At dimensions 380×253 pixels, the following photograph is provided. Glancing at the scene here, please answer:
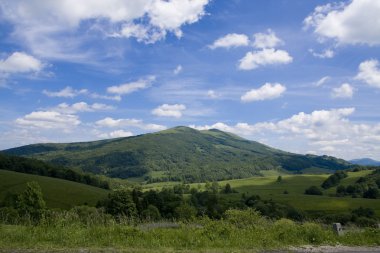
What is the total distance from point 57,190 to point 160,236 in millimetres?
152229

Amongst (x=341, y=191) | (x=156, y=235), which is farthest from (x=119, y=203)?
(x=341, y=191)

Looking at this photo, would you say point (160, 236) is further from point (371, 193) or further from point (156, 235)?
point (371, 193)

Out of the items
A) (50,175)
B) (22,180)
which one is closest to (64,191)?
(22,180)

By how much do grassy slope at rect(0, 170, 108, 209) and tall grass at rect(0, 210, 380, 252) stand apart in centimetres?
13112

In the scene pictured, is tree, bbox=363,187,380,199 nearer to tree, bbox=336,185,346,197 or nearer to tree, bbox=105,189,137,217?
tree, bbox=336,185,346,197

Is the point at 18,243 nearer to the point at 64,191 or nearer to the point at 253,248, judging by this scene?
the point at 253,248

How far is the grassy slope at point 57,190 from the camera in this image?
14612 centimetres

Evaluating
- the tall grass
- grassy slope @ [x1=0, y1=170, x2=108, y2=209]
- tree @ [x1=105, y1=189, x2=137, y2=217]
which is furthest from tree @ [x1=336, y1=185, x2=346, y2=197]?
the tall grass

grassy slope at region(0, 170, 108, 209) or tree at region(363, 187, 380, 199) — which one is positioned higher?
grassy slope at region(0, 170, 108, 209)

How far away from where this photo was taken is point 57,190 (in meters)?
157

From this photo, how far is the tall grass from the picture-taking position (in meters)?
15.1

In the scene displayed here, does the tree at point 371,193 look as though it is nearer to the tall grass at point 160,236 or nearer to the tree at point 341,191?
the tree at point 341,191

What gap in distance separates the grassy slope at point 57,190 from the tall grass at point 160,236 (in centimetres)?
13112

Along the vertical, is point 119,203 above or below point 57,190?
below
